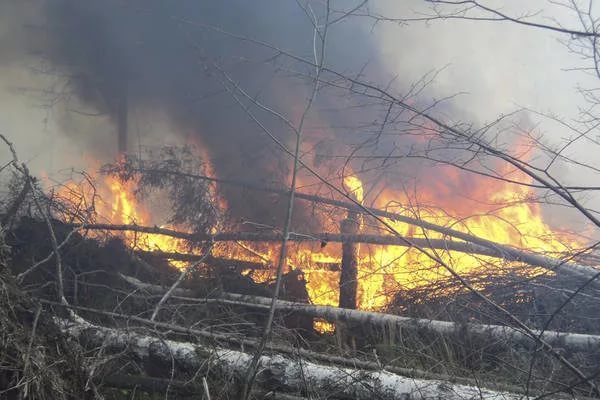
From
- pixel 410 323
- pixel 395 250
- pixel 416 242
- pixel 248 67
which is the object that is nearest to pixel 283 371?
pixel 410 323

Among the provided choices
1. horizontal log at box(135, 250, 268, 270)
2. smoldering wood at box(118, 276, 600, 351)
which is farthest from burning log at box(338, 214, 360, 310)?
horizontal log at box(135, 250, 268, 270)

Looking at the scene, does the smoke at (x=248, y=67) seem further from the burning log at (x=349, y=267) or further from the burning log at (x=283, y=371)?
the burning log at (x=283, y=371)

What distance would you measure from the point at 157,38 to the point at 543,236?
24.2ft

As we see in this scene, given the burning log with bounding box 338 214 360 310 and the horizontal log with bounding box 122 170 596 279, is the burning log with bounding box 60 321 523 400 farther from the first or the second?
the burning log with bounding box 338 214 360 310

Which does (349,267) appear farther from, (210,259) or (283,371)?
(283,371)

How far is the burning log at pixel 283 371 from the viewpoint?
341 centimetres

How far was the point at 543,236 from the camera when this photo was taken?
6.75m

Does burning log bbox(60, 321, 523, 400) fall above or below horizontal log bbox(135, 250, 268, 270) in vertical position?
below

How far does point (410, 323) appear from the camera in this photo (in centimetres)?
471

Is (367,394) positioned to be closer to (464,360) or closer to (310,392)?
(310,392)

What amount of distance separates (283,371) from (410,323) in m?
1.59

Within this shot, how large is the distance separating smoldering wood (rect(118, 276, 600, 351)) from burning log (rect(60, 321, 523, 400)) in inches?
39.6

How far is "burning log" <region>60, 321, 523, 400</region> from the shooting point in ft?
11.2

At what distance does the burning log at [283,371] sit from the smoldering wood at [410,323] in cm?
101
